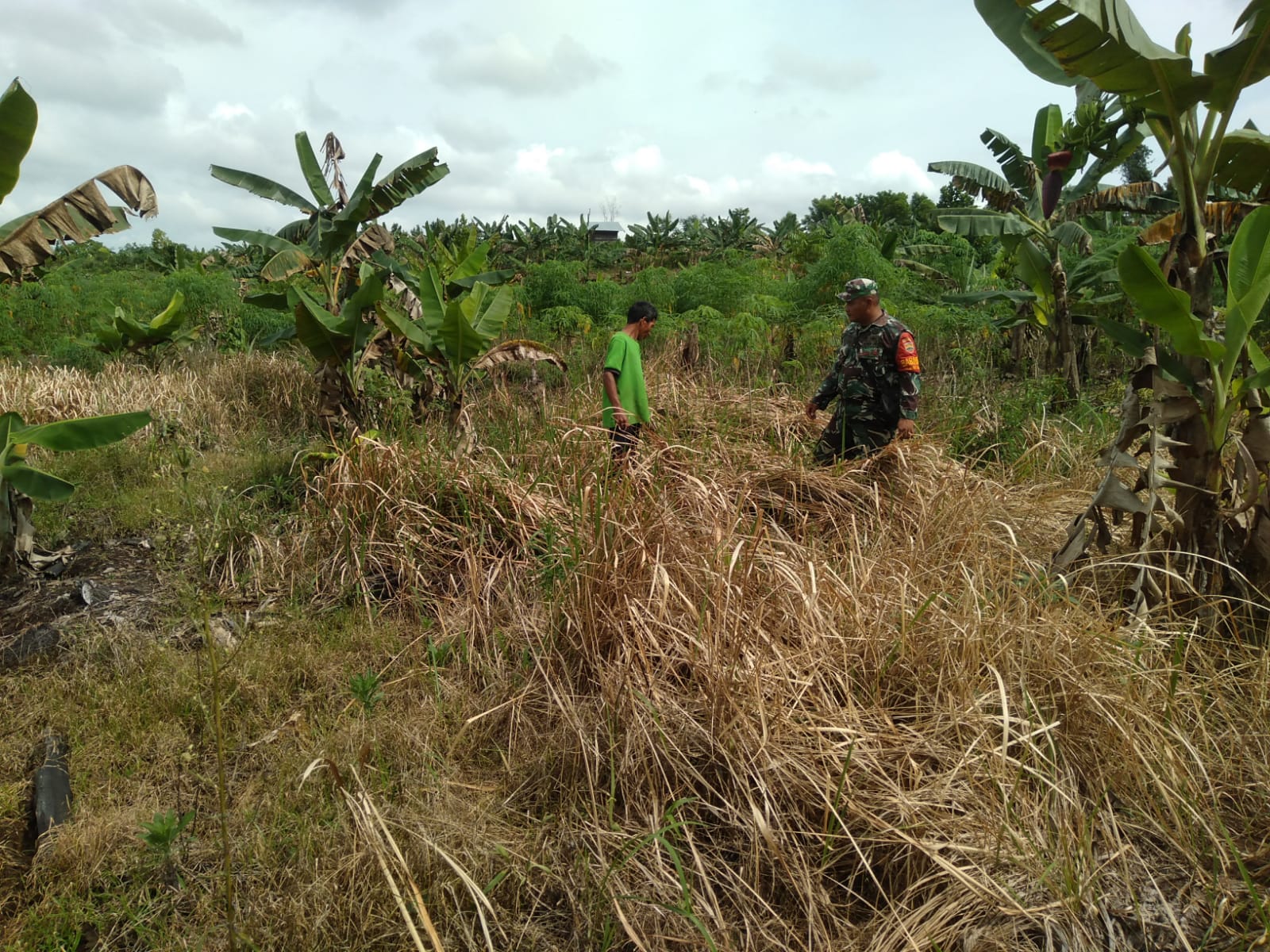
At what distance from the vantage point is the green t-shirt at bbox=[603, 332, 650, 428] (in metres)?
5.28

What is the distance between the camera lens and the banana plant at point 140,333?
960 centimetres

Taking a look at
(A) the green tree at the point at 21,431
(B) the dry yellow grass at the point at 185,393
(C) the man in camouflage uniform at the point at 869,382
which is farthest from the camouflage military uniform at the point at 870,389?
(B) the dry yellow grass at the point at 185,393

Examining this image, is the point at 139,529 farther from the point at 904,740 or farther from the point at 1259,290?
the point at 1259,290

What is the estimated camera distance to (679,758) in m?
2.56

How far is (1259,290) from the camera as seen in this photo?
3.03 m

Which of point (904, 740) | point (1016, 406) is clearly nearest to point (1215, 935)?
point (904, 740)

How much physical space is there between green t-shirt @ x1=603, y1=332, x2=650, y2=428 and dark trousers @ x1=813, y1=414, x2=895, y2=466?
1247mm

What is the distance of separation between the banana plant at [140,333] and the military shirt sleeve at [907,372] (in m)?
8.94

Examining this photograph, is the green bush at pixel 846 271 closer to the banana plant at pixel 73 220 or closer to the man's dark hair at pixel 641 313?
the man's dark hair at pixel 641 313

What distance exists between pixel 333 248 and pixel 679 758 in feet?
20.2

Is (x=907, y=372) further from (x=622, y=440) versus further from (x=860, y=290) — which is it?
(x=622, y=440)

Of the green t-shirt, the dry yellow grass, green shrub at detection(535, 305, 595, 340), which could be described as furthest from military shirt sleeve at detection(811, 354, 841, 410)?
the dry yellow grass

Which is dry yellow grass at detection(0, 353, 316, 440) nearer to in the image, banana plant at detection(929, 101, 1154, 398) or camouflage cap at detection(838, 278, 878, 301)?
camouflage cap at detection(838, 278, 878, 301)

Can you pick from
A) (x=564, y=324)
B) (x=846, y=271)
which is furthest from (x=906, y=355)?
(x=564, y=324)
